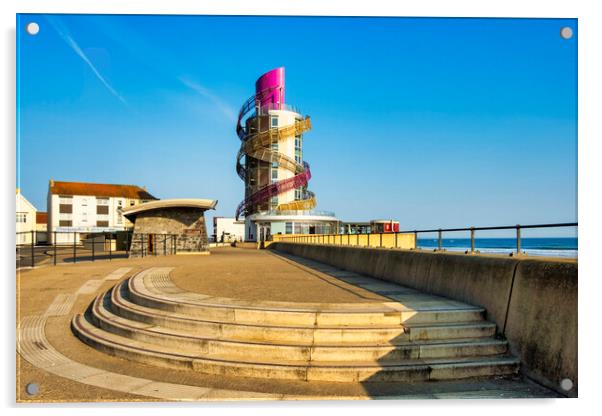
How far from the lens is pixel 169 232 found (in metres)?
24.1

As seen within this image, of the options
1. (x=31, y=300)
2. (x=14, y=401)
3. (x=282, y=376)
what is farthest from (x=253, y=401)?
(x=31, y=300)

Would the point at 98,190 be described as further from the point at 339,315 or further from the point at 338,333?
the point at 338,333

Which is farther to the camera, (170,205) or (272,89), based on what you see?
(272,89)

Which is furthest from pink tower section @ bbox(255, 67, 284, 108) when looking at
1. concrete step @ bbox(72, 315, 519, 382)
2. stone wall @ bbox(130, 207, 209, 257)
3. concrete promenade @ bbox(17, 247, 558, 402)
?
concrete step @ bbox(72, 315, 519, 382)

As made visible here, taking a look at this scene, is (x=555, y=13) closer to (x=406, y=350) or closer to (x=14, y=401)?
(x=406, y=350)

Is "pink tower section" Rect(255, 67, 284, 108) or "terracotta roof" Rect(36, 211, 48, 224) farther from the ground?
"pink tower section" Rect(255, 67, 284, 108)

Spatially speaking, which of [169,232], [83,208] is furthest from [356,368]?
[83,208]

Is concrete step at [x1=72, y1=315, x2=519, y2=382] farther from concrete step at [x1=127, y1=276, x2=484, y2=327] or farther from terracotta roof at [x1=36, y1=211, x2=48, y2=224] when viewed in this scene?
terracotta roof at [x1=36, y1=211, x2=48, y2=224]

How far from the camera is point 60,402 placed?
4.32 metres

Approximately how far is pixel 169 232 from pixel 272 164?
30.1 m

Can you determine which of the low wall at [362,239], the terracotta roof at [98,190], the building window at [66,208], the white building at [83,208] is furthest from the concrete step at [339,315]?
the terracotta roof at [98,190]

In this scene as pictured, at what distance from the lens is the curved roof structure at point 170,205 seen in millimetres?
23109

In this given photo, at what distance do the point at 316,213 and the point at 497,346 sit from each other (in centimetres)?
4251

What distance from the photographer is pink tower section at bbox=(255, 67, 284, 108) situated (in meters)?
55.8
